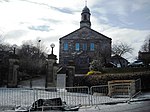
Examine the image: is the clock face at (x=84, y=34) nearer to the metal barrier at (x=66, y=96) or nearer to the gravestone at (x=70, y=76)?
the gravestone at (x=70, y=76)

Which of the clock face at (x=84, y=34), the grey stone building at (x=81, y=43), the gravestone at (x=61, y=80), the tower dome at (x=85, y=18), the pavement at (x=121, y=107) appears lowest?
the pavement at (x=121, y=107)

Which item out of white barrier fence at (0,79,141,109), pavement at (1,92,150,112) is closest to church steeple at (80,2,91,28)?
white barrier fence at (0,79,141,109)

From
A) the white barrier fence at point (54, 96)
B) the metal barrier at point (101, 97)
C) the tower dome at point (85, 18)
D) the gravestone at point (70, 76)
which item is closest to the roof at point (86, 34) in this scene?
the tower dome at point (85, 18)

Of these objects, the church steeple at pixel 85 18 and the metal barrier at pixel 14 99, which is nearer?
the metal barrier at pixel 14 99

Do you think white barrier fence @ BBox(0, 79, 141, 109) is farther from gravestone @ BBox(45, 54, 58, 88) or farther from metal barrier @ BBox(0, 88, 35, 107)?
gravestone @ BBox(45, 54, 58, 88)

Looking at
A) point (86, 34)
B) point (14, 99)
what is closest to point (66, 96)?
point (14, 99)

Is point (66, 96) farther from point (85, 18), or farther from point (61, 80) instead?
point (85, 18)

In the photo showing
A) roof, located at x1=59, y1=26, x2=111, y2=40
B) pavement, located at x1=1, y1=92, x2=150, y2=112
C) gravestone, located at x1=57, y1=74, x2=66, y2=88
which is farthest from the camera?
roof, located at x1=59, y1=26, x2=111, y2=40

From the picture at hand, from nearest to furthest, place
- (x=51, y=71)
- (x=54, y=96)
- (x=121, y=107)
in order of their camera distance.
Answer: (x=121, y=107)
(x=54, y=96)
(x=51, y=71)

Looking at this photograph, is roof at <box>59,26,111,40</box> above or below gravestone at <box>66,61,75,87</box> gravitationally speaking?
above

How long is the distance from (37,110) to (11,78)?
1180 centimetres

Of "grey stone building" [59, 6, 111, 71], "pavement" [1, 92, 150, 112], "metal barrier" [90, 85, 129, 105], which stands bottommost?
"pavement" [1, 92, 150, 112]

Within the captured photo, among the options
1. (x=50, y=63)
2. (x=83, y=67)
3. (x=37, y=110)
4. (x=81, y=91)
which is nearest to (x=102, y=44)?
(x=83, y=67)

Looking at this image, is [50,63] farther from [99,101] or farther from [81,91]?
[99,101]
